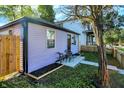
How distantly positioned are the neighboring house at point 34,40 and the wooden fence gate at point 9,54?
21 cm

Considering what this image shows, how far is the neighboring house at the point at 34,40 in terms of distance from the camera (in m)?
5.80

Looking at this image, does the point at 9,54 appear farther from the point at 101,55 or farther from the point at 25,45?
the point at 101,55

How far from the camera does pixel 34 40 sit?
20.8 ft

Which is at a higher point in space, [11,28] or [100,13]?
[100,13]

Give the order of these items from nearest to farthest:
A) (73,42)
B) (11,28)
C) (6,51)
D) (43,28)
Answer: (6,51) → (11,28) → (43,28) → (73,42)

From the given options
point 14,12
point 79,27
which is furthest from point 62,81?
point 79,27

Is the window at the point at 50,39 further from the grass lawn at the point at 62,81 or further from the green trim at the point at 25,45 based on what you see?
the green trim at the point at 25,45

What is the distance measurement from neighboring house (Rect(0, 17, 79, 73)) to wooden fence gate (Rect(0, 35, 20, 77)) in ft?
0.69

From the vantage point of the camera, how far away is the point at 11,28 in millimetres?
6254
